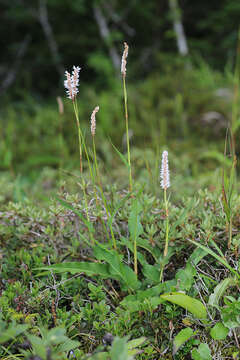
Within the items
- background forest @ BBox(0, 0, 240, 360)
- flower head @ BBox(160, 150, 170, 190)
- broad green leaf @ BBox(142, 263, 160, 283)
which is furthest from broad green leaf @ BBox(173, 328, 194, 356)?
flower head @ BBox(160, 150, 170, 190)

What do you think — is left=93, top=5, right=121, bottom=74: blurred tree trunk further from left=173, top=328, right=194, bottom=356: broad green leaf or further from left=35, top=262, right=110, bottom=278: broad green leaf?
left=173, top=328, right=194, bottom=356: broad green leaf

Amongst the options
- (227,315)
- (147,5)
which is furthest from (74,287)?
(147,5)

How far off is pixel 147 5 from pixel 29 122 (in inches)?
119

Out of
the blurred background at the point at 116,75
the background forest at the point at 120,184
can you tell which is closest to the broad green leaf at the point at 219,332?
the background forest at the point at 120,184

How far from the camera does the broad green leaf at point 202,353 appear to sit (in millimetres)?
1213

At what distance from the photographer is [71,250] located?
5.33 feet

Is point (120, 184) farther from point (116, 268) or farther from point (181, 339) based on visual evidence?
point (181, 339)

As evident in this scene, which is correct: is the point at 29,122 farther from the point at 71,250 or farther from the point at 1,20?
the point at 71,250

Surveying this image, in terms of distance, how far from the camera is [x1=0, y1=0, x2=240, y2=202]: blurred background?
4.52 metres

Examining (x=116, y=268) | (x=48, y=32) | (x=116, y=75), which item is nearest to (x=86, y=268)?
(x=116, y=268)

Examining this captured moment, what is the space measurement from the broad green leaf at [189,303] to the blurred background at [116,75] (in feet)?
8.14

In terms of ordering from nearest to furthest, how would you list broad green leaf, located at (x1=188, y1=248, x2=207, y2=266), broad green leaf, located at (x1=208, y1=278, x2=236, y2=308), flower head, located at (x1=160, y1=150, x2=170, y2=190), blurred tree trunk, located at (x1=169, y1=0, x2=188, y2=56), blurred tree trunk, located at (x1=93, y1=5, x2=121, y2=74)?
flower head, located at (x1=160, y1=150, x2=170, y2=190) < broad green leaf, located at (x1=208, y1=278, x2=236, y2=308) < broad green leaf, located at (x1=188, y1=248, x2=207, y2=266) < blurred tree trunk, located at (x1=169, y1=0, x2=188, y2=56) < blurred tree trunk, located at (x1=93, y1=5, x2=121, y2=74)

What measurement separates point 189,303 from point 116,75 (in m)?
5.37

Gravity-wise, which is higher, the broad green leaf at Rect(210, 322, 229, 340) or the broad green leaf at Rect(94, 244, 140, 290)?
the broad green leaf at Rect(94, 244, 140, 290)
